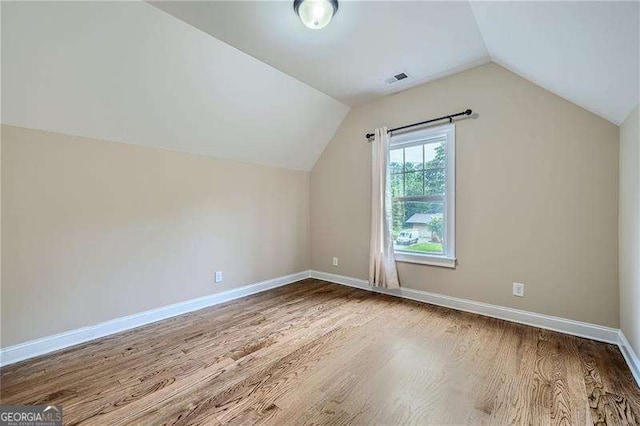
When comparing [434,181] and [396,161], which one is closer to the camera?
[434,181]

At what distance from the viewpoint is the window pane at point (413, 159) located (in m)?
3.26

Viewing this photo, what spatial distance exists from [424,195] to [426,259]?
0.76 metres

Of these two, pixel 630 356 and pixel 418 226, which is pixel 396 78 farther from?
pixel 630 356

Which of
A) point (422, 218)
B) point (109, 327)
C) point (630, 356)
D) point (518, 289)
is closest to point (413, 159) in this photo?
point (422, 218)

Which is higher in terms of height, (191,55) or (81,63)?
(191,55)

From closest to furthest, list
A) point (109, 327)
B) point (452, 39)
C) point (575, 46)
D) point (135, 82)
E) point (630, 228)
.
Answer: point (575, 46), point (630, 228), point (135, 82), point (452, 39), point (109, 327)

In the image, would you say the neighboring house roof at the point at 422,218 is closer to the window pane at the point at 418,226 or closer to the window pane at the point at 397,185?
the window pane at the point at 418,226

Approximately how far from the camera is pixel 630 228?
1.88 metres

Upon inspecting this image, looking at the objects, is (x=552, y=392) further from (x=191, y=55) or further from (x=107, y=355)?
(x=191, y=55)

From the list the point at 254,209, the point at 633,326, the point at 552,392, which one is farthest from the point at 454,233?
the point at 254,209

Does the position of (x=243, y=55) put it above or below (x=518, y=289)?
above

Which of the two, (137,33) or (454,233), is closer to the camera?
(137,33)

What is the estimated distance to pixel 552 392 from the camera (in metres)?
1.60

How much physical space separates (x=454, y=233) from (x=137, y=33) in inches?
132
